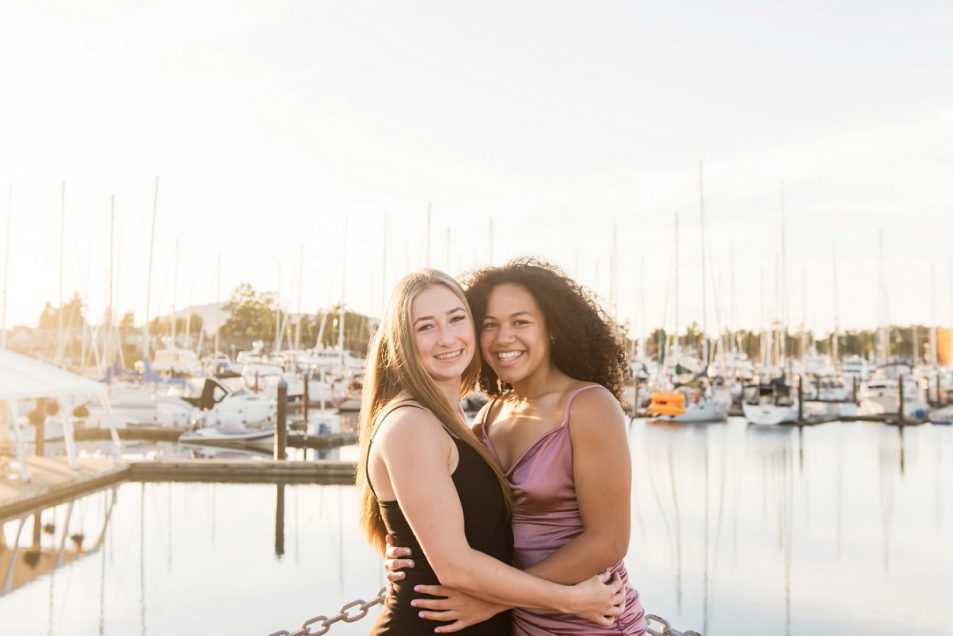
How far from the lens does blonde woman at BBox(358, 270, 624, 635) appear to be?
2.84 metres

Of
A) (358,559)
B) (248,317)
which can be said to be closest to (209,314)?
(248,317)

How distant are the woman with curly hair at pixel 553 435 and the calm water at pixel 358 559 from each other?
1040cm

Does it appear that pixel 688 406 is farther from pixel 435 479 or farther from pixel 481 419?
pixel 435 479

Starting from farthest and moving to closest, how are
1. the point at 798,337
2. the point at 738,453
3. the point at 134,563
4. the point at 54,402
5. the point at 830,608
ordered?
the point at 798,337
the point at 54,402
the point at 738,453
the point at 134,563
the point at 830,608

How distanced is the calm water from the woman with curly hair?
10397 mm

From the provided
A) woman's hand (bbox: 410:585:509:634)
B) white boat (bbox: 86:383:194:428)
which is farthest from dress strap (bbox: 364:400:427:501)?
white boat (bbox: 86:383:194:428)

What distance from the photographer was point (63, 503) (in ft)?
60.3

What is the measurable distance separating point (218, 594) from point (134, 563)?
10.2ft

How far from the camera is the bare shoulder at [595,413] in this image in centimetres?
312

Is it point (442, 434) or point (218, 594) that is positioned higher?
point (442, 434)

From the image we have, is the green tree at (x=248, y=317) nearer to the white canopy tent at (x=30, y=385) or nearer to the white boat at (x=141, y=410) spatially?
the white boat at (x=141, y=410)

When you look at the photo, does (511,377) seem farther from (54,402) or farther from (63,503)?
(54,402)

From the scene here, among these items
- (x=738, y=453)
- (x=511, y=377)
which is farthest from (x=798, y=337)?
(x=511, y=377)

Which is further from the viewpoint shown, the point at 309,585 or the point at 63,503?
the point at 63,503
